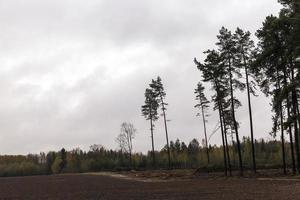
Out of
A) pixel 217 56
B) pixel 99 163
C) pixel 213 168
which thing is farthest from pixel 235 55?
pixel 99 163

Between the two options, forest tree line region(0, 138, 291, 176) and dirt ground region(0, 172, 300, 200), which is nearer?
dirt ground region(0, 172, 300, 200)

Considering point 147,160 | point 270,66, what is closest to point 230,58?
point 270,66

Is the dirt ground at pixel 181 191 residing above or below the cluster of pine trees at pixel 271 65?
below

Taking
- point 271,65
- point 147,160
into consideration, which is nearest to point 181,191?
point 271,65

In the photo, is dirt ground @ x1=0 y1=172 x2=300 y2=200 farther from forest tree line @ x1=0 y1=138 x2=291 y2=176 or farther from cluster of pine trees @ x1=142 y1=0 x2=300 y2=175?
forest tree line @ x1=0 y1=138 x2=291 y2=176

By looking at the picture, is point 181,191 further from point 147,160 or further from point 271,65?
point 147,160

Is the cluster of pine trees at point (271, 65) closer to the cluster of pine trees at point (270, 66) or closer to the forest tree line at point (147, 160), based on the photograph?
the cluster of pine trees at point (270, 66)

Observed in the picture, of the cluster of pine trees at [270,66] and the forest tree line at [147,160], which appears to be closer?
the cluster of pine trees at [270,66]

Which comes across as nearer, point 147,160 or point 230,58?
point 230,58

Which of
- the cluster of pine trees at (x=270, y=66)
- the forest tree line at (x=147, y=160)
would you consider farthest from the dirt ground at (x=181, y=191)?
the forest tree line at (x=147, y=160)

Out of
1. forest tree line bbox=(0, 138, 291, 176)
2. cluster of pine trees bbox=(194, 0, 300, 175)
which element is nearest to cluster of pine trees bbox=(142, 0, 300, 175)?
cluster of pine trees bbox=(194, 0, 300, 175)

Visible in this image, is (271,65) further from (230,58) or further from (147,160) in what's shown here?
(147,160)

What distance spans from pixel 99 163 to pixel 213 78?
69.9 m

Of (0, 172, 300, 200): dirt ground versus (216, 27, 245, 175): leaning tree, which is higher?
(216, 27, 245, 175): leaning tree
